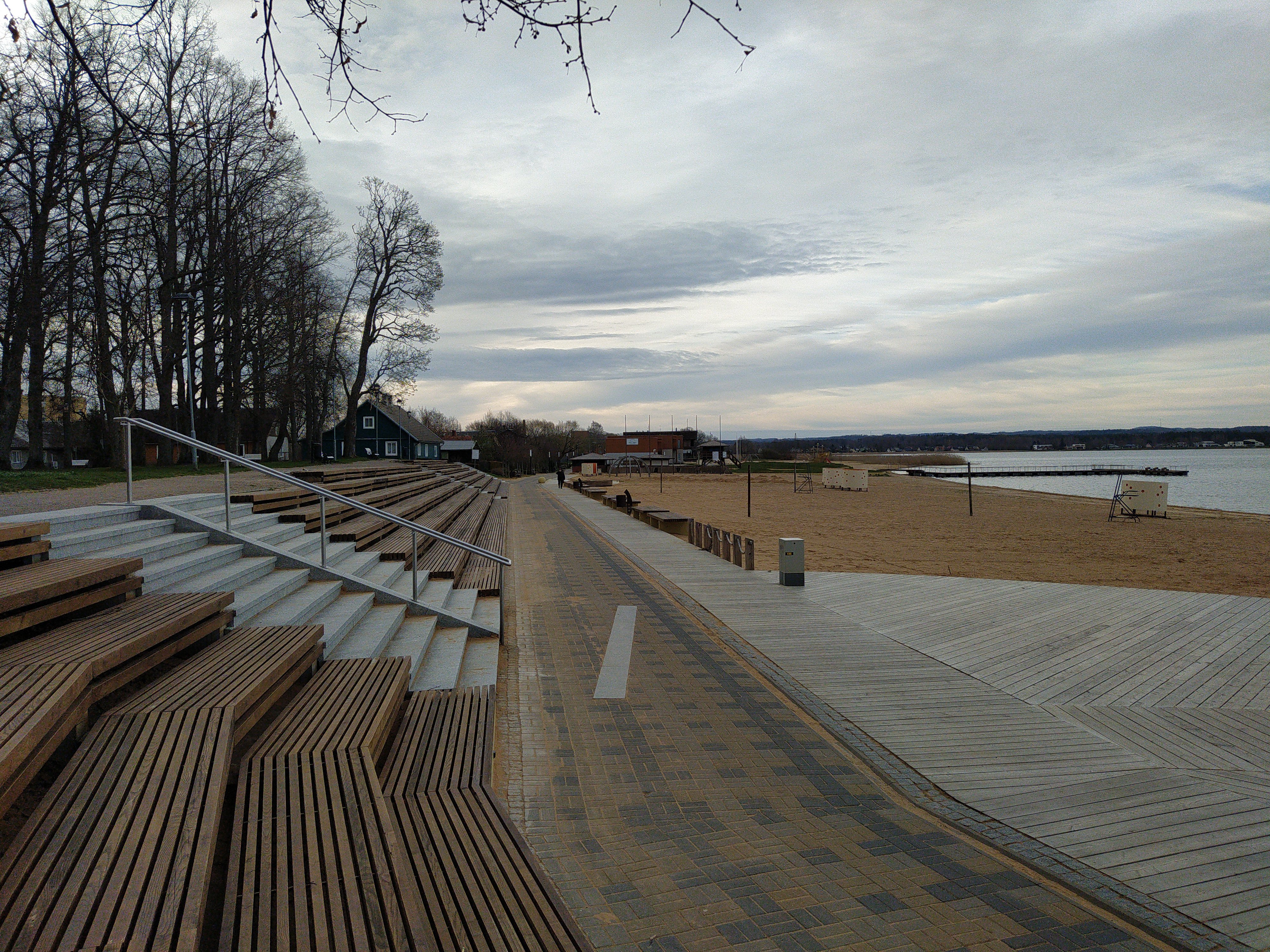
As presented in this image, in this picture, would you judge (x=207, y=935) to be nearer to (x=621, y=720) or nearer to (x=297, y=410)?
(x=621, y=720)

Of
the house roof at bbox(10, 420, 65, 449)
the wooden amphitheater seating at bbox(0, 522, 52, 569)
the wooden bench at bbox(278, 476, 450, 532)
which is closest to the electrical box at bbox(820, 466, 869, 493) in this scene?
the wooden bench at bbox(278, 476, 450, 532)

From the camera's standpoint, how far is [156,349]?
77.1 ft

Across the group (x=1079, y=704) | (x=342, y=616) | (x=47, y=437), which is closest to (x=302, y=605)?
(x=342, y=616)

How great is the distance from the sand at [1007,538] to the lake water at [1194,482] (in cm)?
922

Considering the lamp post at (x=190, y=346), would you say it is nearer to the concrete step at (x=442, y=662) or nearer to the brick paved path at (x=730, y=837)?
the concrete step at (x=442, y=662)

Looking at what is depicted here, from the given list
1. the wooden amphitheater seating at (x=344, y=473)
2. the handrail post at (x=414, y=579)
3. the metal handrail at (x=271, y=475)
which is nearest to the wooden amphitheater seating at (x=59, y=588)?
the metal handrail at (x=271, y=475)

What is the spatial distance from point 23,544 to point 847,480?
4828cm

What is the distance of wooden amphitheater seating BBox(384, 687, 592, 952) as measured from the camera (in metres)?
2.79

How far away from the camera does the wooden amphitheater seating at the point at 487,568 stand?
9.33 m

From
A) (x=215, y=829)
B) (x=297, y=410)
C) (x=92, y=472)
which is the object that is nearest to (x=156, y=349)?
(x=92, y=472)

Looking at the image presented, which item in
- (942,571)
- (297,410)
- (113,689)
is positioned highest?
(297,410)

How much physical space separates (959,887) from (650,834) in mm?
1550

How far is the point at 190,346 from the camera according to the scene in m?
19.7

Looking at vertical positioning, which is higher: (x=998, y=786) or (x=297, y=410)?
(x=297, y=410)
